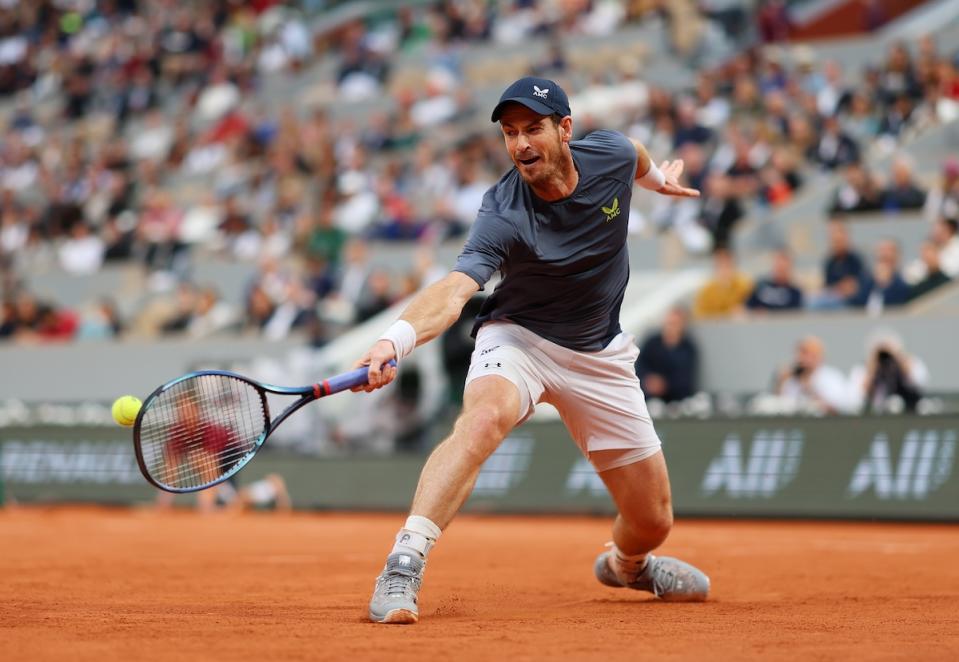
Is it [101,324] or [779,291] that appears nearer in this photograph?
[779,291]

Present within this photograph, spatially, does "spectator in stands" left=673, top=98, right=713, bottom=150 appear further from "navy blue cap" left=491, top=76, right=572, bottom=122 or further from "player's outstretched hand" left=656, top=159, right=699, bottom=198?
"navy blue cap" left=491, top=76, right=572, bottom=122

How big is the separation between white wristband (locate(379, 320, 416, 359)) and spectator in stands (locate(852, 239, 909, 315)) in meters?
10.2

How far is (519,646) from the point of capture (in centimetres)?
558

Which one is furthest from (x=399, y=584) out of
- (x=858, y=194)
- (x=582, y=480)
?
(x=858, y=194)

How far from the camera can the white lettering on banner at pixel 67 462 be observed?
57.1ft

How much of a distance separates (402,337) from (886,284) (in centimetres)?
1045

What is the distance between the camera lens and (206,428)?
261 inches

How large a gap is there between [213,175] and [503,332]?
808 inches

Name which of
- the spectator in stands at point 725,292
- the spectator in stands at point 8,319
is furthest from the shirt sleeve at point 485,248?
the spectator in stands at point 8,319

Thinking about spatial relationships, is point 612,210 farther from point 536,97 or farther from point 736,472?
point 736,472

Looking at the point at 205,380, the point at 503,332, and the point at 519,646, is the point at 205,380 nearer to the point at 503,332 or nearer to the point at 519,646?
the point at 503,332

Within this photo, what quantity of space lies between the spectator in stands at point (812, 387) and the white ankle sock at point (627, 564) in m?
6.99

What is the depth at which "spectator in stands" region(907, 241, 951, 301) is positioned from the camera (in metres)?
15.5

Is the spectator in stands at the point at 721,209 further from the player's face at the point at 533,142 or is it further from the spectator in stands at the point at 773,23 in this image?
the player's face at the point at 533,142
